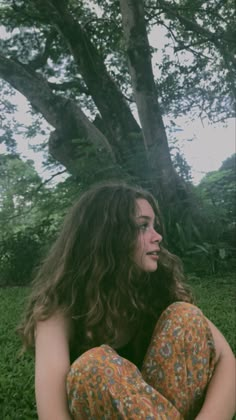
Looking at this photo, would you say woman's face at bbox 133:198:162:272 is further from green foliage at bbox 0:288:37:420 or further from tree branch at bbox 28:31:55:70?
tree branch at bbox 28:31:55:70

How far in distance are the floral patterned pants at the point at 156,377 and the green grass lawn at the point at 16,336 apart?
1008 millimetres

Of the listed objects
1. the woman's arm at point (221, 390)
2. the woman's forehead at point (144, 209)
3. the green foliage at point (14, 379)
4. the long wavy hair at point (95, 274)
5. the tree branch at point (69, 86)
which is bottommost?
the green foliage at point (14, 379)

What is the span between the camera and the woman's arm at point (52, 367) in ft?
5.21

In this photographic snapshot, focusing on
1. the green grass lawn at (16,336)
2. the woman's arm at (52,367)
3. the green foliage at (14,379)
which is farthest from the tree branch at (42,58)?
the woman's arm at (52,367)

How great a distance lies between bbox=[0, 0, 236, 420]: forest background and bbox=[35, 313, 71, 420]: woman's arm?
8.77ft

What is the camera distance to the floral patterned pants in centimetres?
150

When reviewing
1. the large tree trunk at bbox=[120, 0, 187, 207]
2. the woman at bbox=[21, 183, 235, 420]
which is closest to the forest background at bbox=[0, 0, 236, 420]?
the large tree trunk at bbox=[120, 0, 187, 207]

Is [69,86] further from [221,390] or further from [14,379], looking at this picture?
[221,390]

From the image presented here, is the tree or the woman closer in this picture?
the woman

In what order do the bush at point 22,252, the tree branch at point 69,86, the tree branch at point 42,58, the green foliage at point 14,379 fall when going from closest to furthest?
the green foliage at point 14,379 → the bush at point 22,252 → the tree branch at point 42,58 → the tree branch at point 69,86

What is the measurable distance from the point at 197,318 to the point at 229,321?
2481 millimetres

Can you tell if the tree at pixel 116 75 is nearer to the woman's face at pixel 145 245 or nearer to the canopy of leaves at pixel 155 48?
the canopy of leaves at pixel 155 48

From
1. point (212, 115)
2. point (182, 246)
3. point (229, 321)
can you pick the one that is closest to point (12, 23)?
point (212, 115)

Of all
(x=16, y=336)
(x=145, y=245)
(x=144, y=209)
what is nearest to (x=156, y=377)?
(x=145, y=245)
